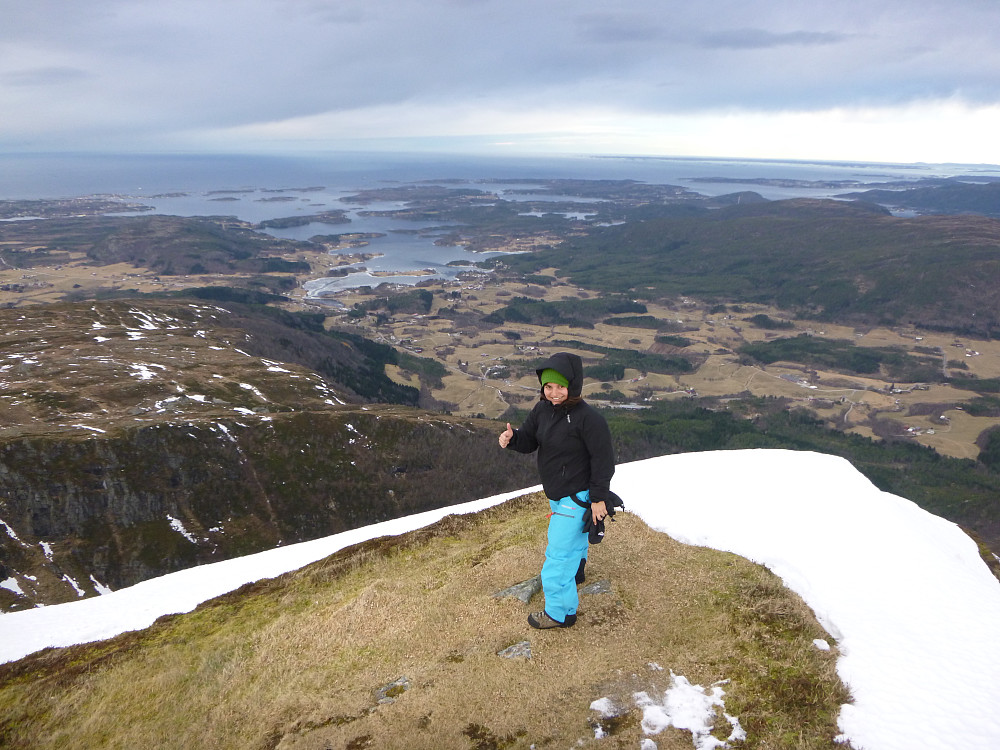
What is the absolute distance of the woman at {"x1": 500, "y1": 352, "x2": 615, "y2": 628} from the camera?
11355mm

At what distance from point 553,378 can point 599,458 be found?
1.88 metres

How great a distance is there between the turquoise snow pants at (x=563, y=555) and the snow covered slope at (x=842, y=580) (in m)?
5.43

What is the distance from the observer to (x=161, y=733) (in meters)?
11.6

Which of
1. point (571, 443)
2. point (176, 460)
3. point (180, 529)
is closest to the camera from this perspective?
point (571, 443)

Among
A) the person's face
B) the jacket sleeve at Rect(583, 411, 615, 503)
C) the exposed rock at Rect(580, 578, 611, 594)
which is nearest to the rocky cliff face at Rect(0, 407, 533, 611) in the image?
the exposed rock at Rect(580, 578, 611, 594)

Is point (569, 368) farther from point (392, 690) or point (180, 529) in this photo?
point (180, 529)

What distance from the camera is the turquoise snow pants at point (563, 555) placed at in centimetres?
1205

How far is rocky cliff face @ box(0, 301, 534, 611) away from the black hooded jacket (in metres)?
73.7

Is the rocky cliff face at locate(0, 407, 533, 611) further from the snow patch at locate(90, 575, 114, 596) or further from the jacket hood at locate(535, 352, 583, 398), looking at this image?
the jacket hood at locate(535, 352, 583, 398)

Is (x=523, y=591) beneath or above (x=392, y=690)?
above

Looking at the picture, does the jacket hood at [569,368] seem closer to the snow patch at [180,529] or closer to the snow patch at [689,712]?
the snow patch at [689,712]

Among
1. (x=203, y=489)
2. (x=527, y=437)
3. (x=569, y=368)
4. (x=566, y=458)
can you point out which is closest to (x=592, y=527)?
(x=566, y=458)

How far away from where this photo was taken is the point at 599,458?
37.5ft

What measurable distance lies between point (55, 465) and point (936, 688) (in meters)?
96.4
